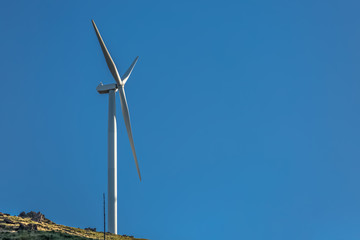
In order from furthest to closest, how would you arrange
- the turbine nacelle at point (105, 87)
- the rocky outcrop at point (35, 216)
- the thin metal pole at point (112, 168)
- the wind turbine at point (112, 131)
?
the turbine nacelle at point (105, 87), the rocky outcrop at point (35, 216), the wind turbine at point (112, 131), the thin metal pole at point (112, 168)

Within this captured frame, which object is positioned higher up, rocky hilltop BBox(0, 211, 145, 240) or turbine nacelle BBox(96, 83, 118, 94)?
turbine nacelle BBox(96, 83, 118, 94)

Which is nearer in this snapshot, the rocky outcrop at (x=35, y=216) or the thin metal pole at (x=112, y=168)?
the thin metal pole at (x=112, y=168)

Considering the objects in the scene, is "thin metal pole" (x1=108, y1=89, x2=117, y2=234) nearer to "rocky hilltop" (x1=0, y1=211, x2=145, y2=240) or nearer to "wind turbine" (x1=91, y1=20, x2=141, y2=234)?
"wind turbine" (x1=91, y1=20, x2=141, y2=234)

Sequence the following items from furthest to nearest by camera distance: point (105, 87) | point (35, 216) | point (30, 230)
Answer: point (105, 87)
point (35, 216)
point (30, 230)

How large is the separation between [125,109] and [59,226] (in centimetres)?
2790

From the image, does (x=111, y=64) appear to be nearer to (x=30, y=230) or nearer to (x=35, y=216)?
(x=35, y=216)

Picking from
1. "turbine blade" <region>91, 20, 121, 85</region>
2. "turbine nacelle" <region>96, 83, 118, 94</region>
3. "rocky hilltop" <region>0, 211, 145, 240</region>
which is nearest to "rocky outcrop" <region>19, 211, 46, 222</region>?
"rocky hilltop" <region>0, 211, 145, 240</region>

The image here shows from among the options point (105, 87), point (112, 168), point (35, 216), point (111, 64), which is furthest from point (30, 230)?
point (111, 64)

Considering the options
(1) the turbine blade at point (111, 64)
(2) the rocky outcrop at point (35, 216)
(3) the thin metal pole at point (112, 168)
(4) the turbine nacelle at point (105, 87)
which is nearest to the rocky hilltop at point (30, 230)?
(2) the rocky outcrop at point (35, 216)

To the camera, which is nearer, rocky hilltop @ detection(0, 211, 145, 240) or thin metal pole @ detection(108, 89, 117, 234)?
rocky hilltop @ detection(0, 211, 145, 240)

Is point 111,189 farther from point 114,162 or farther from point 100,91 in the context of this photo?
point 100,91

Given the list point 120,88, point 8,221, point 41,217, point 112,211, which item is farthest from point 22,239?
point 120,88

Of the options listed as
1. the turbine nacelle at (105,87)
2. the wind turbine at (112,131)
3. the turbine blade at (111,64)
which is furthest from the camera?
the turbine nacelle at (105,87)

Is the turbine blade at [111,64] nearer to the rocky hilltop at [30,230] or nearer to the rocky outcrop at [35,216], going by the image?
the rocky hilltop at [30,230]
